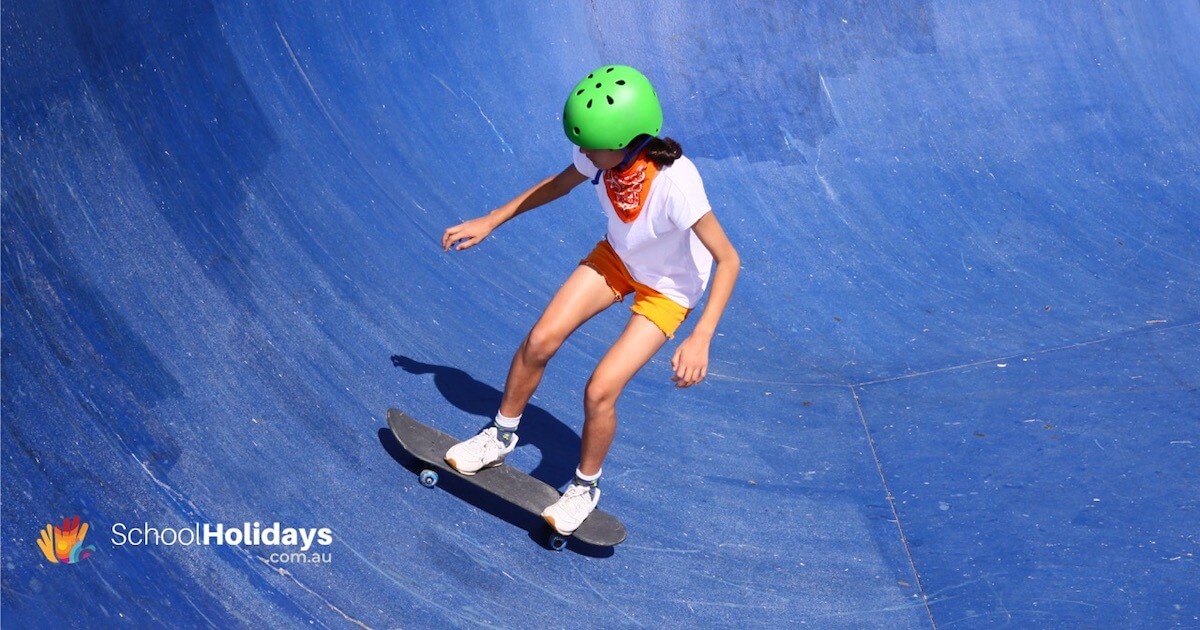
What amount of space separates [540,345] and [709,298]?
67 centimetres

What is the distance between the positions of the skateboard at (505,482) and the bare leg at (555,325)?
1.09 feet

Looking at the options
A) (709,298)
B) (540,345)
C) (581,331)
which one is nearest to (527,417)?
(581,331)

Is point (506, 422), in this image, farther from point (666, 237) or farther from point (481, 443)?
point (666, 237)

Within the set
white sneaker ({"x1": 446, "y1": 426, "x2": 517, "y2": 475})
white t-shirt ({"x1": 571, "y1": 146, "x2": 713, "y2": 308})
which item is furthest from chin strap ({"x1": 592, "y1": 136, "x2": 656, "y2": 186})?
white sneaker ({"x1": 446, "y1": 426, "x2": 517, "y2": 475})

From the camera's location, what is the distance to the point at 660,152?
3.64 metres

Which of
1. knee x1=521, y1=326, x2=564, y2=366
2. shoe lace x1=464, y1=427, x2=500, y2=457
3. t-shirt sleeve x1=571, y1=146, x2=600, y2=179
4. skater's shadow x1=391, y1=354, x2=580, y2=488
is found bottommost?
skater's shadow x1=391, y1=354, x2=580, y2=488

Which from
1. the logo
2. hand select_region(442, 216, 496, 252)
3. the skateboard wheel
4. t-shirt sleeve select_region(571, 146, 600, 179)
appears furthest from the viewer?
the skateboard wheel

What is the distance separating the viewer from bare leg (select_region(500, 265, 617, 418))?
3887 mm

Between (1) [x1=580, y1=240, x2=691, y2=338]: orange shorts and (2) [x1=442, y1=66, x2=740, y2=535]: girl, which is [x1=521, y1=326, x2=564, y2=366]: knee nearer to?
(2) [x1=442, y1=66, x2=740, y2=535]: girl

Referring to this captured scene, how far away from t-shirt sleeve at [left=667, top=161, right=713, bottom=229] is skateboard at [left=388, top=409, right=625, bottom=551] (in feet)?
4.09

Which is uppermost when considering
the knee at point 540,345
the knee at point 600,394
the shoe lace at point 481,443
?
the knee at point 540,345

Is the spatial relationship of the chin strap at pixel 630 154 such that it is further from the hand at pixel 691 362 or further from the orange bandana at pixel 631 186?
the hand at pixel 691 362

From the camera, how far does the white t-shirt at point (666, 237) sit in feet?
11.9

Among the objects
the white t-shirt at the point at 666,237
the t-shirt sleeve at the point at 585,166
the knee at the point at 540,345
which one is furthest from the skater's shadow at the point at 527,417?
the t-shirt sleeve at the point at 585,166
